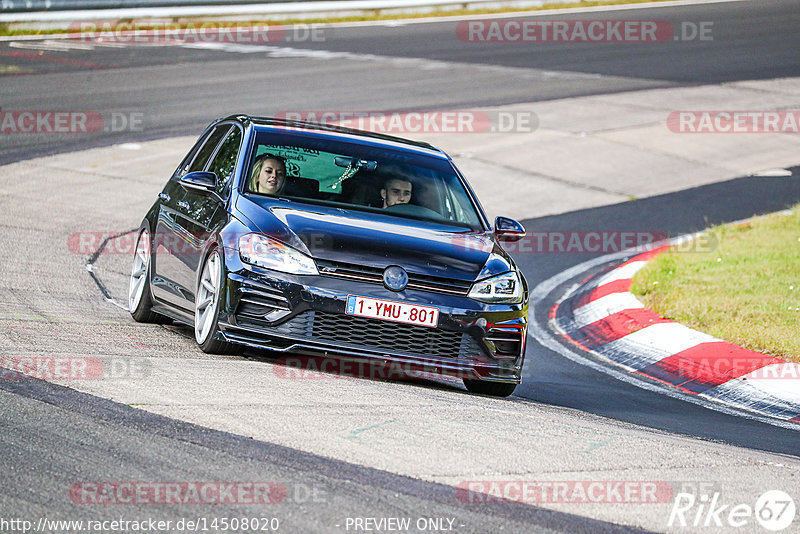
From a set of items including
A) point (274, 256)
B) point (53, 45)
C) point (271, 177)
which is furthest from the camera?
point (53, 45)

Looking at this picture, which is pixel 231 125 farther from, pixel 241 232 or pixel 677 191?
pixel 677 191

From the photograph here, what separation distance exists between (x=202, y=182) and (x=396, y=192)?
1.30m

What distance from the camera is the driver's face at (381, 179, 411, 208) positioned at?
8.07 m

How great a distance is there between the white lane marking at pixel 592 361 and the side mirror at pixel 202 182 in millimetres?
3237

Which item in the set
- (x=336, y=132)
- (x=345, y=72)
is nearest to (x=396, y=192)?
(x=336, y=132)

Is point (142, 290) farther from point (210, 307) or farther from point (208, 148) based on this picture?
point (210, 307)

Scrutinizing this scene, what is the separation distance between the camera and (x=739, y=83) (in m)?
23.5

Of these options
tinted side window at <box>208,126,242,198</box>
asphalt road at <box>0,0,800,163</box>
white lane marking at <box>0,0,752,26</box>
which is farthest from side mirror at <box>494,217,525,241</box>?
white lane marking at <box>0,0,752,26</box>

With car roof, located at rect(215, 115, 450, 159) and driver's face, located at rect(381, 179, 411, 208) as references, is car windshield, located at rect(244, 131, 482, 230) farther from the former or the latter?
car roof, located at rect(215, 115, 450, 159)

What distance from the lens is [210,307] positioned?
7.27m

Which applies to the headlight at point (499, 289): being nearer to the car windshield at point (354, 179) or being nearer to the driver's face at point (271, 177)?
the car windshield at point (354, 179)

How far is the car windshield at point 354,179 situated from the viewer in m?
7.93

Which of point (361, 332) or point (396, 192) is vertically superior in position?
point (396, 192)

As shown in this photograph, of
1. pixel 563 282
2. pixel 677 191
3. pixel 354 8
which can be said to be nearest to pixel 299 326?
pixel 563 282
